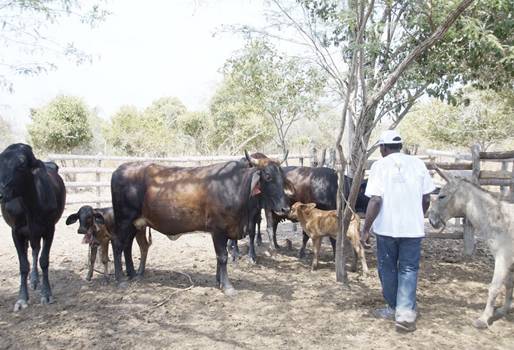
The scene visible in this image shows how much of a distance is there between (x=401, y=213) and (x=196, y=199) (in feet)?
9.93

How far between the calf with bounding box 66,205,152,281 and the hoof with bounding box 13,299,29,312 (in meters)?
1.23

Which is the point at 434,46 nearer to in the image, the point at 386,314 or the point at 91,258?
the point at 386,314

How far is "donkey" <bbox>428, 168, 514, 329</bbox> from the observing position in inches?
202

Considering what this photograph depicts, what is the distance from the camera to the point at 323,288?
6.59 m

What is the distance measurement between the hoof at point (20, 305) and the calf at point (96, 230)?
1.23 metres

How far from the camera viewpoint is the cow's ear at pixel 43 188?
603cm

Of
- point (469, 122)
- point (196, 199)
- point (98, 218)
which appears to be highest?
point (469, 122)

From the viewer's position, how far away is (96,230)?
7.05 m

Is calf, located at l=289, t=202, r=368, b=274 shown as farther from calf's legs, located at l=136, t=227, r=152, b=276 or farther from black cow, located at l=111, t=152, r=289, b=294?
calf's legs, located at l=136, t=227, r=152, b=276

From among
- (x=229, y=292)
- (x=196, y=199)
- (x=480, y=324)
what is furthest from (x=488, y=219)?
(x=196, y=199)

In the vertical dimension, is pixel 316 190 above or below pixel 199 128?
below

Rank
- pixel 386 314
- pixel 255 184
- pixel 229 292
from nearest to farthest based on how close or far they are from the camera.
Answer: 1. pixel 386 314
2. pixel 229 292
3. pixel 255 184

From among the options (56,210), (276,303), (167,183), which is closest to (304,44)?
(167,183)

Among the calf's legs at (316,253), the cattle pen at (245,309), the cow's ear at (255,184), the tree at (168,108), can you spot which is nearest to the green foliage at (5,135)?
the tree at (168,108)
